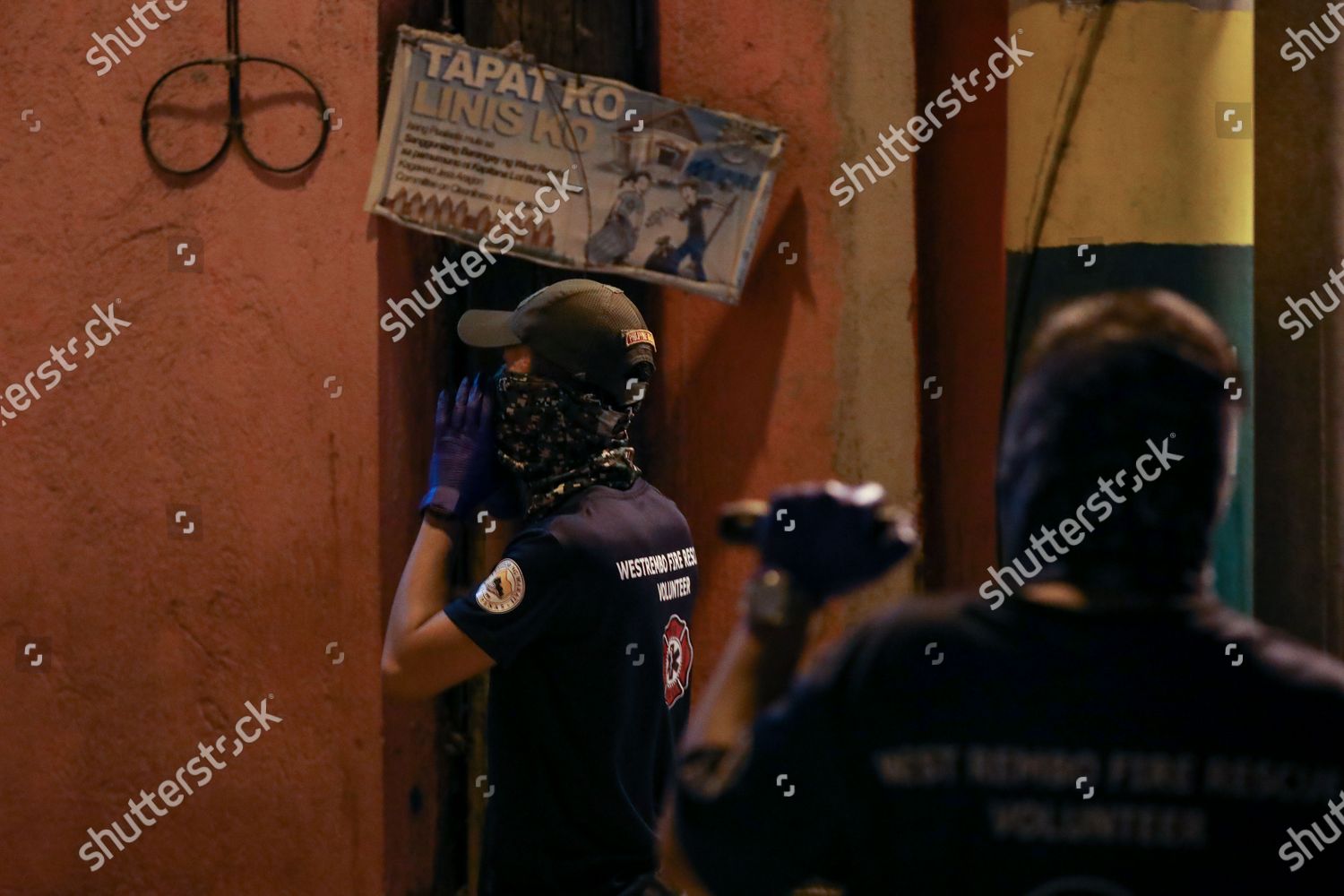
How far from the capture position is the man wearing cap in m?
2.54

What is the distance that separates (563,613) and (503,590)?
0.40ft

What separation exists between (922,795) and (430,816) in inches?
111

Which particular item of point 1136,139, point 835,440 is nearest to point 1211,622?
point 1136,139

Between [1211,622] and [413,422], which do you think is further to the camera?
[413,422]

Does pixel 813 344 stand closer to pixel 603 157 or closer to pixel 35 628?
pixel 603 157

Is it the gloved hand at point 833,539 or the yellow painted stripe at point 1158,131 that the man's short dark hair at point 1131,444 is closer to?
the gloved hand at point 833,539

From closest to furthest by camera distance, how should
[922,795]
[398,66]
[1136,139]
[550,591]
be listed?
[922,795], [550,591], [1136,139], [398,66]

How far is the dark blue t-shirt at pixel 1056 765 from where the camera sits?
139cm

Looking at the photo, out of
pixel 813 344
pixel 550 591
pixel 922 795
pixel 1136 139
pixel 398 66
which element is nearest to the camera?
pixel 922 795

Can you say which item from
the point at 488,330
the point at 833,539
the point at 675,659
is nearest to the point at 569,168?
the point at 488,330

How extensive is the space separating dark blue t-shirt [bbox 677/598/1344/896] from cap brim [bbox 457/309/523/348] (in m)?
1.58

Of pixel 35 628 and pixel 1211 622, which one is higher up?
pixel 1211 622

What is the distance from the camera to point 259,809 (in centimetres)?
387

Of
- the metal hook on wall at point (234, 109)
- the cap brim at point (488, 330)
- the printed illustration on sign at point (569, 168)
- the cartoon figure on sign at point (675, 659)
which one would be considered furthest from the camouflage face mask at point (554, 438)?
the metal hook on wall at point (234, 109)
